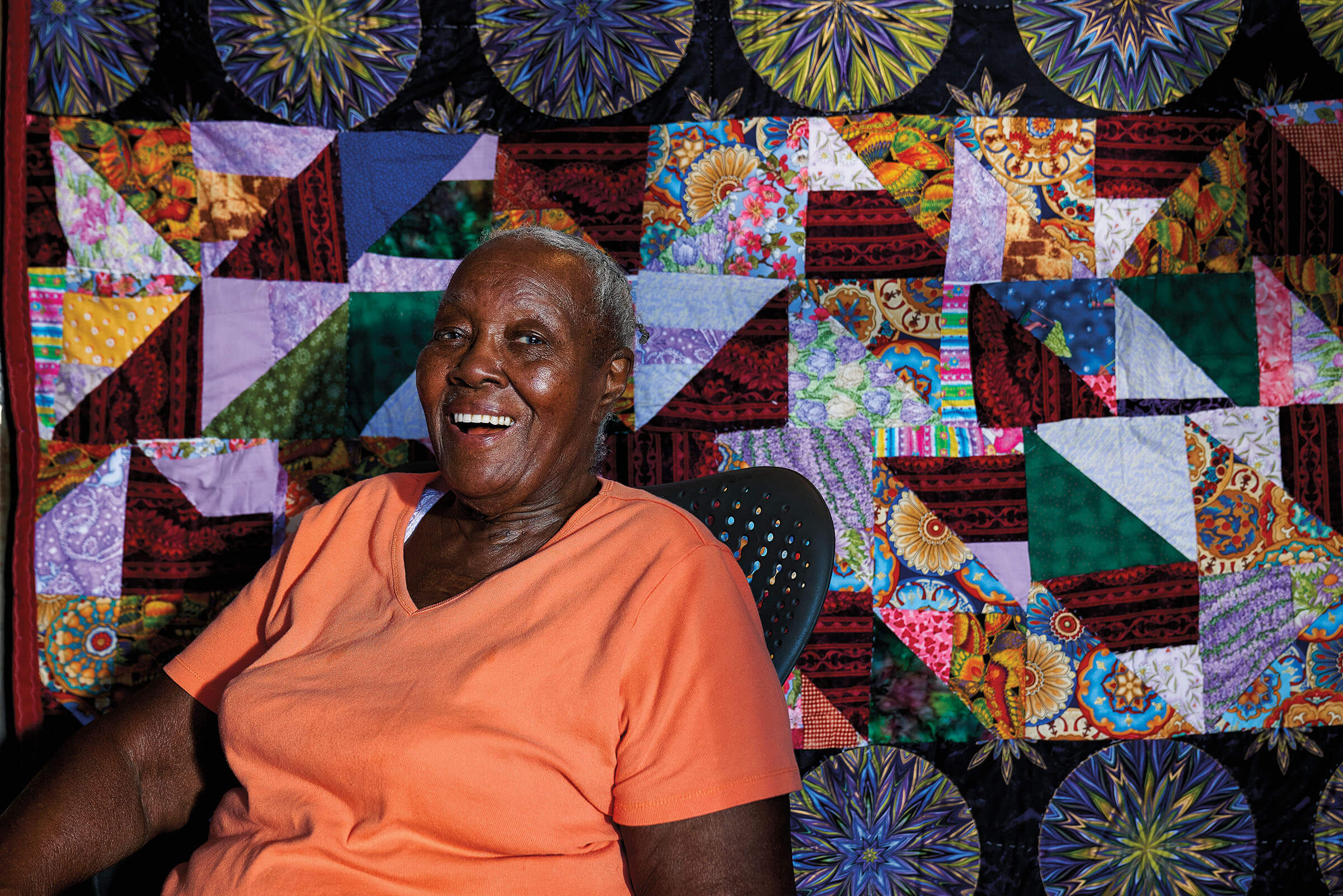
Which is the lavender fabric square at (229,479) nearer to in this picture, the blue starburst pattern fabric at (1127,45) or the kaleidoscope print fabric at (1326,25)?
the blue starburst pattern fabric at (1127,45)

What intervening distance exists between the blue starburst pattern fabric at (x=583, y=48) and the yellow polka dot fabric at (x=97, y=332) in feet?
3.10

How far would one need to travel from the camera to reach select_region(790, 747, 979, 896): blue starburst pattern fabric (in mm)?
1953

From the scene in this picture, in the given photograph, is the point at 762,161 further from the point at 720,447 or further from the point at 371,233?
the point at 371,233

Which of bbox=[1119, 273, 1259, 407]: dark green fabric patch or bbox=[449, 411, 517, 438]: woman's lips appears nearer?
bbox=[449, 411, 517, 438]: woman's lips

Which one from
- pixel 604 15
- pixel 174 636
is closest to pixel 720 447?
pixel 604 15

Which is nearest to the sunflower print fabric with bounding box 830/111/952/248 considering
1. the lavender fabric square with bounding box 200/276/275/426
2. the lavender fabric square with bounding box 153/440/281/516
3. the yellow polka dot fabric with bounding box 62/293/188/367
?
the lavender fabric square with bounding box 200/276/275/426

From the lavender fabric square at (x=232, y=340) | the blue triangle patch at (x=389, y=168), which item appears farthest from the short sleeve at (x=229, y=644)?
the blue triangle patch at (x=389, y=168)

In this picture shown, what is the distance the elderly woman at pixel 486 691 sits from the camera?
1000 millimetres

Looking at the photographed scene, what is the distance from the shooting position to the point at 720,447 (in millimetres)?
2002

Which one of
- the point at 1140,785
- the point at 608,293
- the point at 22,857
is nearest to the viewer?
the point at 22,857

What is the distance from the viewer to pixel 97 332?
2.01 m

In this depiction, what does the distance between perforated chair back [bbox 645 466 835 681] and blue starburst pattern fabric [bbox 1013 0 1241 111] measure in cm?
113

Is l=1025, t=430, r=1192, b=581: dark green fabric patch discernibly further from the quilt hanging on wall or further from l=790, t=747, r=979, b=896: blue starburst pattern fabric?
l=790, t=747, r=979, b=896: blue starburst pattern fabric

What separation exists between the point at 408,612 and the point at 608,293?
0.50m
